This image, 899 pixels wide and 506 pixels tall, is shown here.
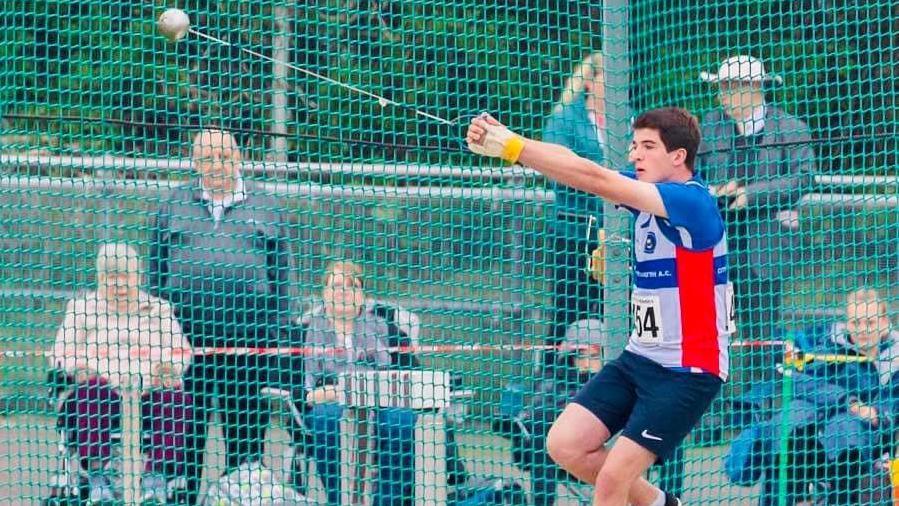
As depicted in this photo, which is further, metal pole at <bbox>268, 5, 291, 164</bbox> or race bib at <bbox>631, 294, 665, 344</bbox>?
metal pole at <bbox>268, 5, 291, 164</bbox>

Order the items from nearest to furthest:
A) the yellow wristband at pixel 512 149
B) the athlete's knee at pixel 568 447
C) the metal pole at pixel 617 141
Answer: the yellow wristband at pixel 512 149, the athlete's knee at pixel 568 447, the metal pole at pixel 617 141

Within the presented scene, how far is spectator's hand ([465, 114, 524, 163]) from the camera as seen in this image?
6090 mm

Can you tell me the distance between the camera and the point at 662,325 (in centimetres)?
646

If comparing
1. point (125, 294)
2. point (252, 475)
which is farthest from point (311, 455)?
point (125, 294)

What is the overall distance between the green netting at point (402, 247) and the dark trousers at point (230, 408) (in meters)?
0.02

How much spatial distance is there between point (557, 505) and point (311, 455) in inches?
47.8

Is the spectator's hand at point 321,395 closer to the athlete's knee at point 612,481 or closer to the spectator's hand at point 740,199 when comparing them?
the athlete's knee at point 612,481

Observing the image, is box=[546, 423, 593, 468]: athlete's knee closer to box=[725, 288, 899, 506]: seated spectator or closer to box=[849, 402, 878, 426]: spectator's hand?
box=[725, 288, 899, 506]: seated spectator

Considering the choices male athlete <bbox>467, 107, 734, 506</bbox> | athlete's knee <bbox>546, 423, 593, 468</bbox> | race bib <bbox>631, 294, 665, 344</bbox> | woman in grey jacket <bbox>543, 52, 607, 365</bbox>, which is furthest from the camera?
woman in grey jacket <bbox>543, 52, 607, 365</bbox>

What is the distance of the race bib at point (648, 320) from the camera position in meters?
6.47

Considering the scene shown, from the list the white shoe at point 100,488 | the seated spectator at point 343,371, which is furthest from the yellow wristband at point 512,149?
the white shoe at point 100,488

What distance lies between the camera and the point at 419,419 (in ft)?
25.1

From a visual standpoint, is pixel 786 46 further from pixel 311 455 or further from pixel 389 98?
pixel 311 455

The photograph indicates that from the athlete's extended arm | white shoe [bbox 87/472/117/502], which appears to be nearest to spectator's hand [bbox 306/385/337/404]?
white shoe [bbox 87/472/117/502]
